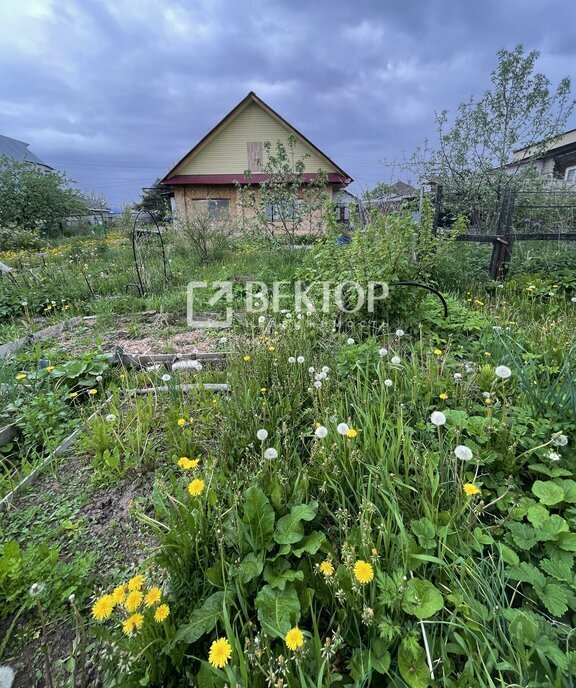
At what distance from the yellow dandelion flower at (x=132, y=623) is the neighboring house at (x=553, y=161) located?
9.45 metres

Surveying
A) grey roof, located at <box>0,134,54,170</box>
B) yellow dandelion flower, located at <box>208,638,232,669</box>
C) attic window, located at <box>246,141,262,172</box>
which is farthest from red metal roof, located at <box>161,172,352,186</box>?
grey roof, located at <box>0,134,54,170</box>

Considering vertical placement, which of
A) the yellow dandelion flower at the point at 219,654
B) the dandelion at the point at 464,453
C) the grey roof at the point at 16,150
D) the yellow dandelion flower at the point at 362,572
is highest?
the grey roof at the point at 16,150

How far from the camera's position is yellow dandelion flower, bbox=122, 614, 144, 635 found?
827 millimetres

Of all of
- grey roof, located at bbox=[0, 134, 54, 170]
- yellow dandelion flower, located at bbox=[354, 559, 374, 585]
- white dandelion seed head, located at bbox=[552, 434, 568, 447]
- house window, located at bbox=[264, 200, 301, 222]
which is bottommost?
yellow dandelion flower, located at bbox=[354, 559, 374, 585]

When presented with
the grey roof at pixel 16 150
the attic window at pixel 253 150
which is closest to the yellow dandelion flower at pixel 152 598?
the attic window at pixel 253 150

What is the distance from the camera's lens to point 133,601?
858 mm

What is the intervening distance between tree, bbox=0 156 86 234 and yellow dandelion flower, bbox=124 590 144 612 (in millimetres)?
18179

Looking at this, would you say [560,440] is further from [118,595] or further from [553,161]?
[553,161]

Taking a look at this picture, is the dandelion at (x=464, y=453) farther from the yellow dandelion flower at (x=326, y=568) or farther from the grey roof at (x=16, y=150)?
the grey roof at (x=16, y=150)

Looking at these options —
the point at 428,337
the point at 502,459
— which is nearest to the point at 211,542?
the point at 502,459

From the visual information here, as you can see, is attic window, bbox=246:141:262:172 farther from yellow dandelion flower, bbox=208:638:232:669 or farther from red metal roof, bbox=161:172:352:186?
yellow dandelion flower, bbox=208:638:232:669

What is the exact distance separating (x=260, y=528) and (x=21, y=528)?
3.94 ft

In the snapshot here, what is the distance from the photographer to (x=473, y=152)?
7207mm

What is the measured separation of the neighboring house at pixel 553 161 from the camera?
23.5ft
